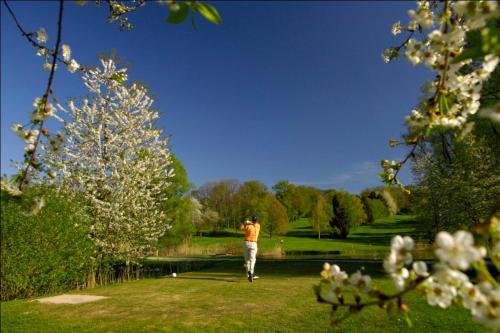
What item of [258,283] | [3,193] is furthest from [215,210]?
[3,193]

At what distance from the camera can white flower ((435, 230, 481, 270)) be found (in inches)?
38.9

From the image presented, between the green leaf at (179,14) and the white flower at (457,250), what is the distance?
0.99 m

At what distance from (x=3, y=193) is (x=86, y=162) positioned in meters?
12.1

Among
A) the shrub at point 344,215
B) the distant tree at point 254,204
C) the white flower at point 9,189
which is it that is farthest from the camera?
the shrub at point 344,215

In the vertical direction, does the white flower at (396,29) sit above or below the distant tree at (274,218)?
above

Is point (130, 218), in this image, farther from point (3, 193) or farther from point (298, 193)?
point (298, 193)

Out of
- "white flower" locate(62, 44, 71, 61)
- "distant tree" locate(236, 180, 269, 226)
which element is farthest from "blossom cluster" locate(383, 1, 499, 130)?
"distant tree" locate(236, 180, 269, 226)

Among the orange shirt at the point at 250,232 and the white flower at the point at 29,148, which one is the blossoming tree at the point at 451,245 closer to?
the white flower at the point at 29,148

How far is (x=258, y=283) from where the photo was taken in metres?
9.51

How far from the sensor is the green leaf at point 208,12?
113 cm

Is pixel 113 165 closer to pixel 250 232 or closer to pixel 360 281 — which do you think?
pixel 250 232

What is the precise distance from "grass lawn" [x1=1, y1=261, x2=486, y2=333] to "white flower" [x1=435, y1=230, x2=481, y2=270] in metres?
4.62

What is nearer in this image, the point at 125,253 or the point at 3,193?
the point at 3,193

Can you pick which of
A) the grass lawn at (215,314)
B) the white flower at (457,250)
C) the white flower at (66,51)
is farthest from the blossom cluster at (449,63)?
the grass lawn at (215,314)
